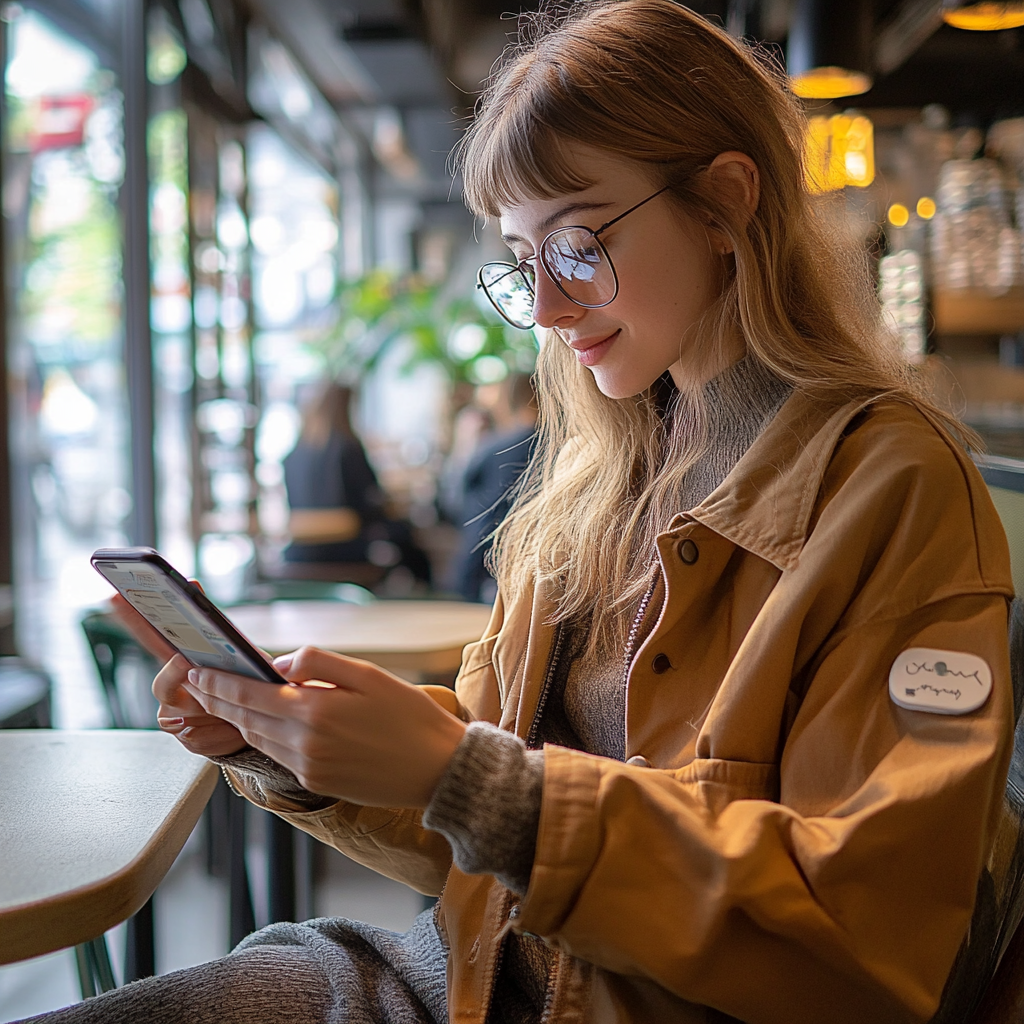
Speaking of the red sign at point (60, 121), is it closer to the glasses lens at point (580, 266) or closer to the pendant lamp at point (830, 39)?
the pendant lamp at point (830, 39)

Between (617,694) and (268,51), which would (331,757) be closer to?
(617,694)

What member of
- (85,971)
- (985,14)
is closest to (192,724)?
(85,971)

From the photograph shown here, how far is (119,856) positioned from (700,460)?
742 mm

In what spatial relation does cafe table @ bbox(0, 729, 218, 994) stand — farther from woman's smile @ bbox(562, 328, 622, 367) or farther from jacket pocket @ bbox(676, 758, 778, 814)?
woman's smile @ bbox(562, 328, 622, 367)

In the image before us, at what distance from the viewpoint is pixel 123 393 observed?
4.72 metres

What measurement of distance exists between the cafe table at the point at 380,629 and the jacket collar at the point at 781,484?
1.18 meters

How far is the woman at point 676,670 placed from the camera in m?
0.81

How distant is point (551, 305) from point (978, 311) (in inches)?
152

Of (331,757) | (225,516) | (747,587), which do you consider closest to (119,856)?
(331,757)

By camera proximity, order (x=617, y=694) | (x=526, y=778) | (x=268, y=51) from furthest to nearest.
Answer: (x=268, y=51) < (x=617, y=694) < (x=526, y=778)

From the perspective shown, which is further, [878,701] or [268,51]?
[268,51]

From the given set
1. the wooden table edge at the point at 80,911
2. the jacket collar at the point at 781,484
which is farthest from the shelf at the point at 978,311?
the wooden table edge at the point at 80,911

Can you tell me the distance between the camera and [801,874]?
0.82 m

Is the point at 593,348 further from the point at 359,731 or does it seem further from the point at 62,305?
the point at 62,305
